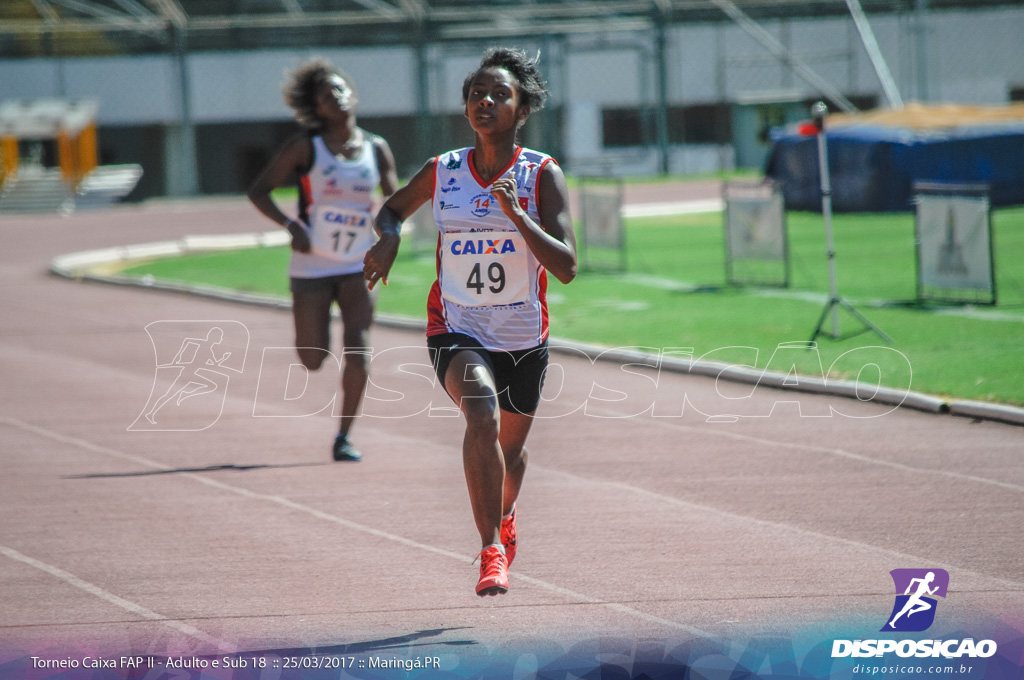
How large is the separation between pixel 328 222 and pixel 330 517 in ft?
7.28

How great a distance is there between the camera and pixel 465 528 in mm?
6461

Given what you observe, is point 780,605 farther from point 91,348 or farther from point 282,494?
point 91,348

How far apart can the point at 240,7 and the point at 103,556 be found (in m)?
40.6

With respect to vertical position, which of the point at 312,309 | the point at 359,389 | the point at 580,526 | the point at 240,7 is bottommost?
the point at 580,526

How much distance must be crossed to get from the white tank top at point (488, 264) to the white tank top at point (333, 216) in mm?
2933

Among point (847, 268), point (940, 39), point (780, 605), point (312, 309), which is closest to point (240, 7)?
point (940, 39)

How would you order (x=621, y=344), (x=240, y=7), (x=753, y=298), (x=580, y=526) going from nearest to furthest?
(x=580, y=526)
(x=621, y=344)
(x=753, y=298)
(x=240, y=7)

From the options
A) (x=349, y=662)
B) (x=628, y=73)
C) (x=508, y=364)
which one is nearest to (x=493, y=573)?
(x=349, y=662)

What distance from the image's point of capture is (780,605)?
5043mm

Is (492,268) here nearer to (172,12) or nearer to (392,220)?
(392,220)

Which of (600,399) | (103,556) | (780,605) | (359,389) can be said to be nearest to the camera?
(780,605)

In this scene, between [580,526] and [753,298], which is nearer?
[580,526]

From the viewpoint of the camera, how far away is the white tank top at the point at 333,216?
8.16 m

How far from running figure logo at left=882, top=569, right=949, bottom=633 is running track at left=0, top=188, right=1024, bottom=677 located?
6cm
